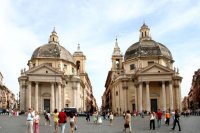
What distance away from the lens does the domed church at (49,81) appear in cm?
7194

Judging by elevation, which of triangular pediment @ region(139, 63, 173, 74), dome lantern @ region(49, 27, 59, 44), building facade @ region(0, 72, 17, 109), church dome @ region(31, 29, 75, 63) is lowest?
building facade @ region(0, 72, 17, 109)

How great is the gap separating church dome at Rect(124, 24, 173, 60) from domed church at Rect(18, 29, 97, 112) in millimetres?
13903

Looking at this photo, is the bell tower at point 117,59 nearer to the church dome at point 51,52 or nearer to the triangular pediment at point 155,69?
the church dome at point 51,52

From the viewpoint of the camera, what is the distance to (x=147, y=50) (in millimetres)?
78312

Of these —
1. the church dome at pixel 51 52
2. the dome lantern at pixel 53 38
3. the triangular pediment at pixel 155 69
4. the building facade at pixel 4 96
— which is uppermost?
the dome lantern at pixel 53 38

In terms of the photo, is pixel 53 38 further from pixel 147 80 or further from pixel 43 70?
pixel 147 80

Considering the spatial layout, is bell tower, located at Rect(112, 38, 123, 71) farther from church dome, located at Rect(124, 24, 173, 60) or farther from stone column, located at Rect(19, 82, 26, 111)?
stone column, located at Rect(19, 82, 26, 111)

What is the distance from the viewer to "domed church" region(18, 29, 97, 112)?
71.9 m

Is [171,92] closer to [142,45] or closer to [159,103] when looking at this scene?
[159,103]

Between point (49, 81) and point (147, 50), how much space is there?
2300 cm

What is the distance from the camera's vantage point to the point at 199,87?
4616 inches

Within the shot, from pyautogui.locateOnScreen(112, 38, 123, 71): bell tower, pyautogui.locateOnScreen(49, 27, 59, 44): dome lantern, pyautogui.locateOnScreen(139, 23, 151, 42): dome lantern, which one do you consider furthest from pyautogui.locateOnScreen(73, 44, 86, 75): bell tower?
pyautogui.locateOnScreen(139, 23, 151, 42): dome lantern

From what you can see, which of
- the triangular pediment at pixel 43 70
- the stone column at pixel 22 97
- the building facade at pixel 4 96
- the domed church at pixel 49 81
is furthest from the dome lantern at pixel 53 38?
the building facade at pixel 4 96

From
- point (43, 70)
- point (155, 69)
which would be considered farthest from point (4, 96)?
point (155, 69)
